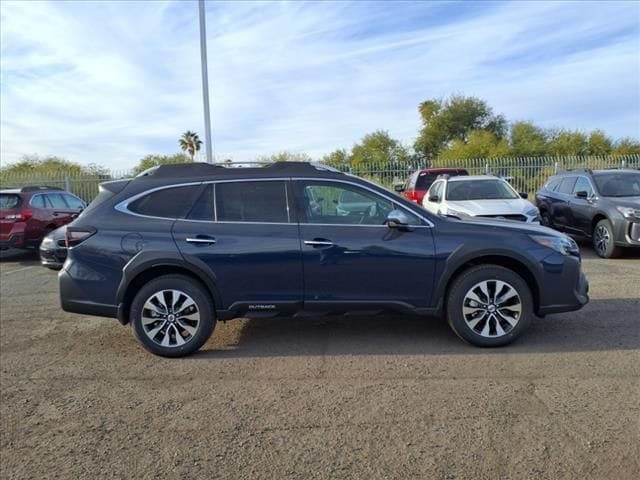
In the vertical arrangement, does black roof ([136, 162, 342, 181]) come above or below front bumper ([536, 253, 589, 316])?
above

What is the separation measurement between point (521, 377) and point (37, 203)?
10.9 m

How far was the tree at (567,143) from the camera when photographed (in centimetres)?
3831

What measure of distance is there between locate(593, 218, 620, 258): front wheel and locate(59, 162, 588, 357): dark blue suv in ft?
17.0

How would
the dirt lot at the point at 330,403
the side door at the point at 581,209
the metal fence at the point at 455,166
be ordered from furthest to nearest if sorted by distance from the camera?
the metal fence at the point at 455,166 → the side door at the point at 581,209 → the dirt lot at the point at 330,403

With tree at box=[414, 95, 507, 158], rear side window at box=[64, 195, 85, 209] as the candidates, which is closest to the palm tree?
tree at box=[414, 95, 507, 158]

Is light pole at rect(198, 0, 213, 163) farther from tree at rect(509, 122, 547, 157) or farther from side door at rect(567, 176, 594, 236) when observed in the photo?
tree at rect(509, 122, 547, 157)

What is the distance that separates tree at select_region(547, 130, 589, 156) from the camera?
126 ft

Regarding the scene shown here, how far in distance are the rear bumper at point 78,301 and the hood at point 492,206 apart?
674cm

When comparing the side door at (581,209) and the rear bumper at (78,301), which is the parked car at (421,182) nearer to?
the side door at (581,209)

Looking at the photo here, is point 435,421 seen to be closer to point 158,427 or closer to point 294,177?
point 158,427

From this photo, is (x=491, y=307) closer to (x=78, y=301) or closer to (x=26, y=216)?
(x=78, y=301)

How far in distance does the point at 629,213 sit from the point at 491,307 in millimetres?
5631

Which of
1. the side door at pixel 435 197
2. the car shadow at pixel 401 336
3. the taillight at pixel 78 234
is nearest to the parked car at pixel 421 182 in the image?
the side door at pixel 435 197

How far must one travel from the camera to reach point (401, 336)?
5.28 m
